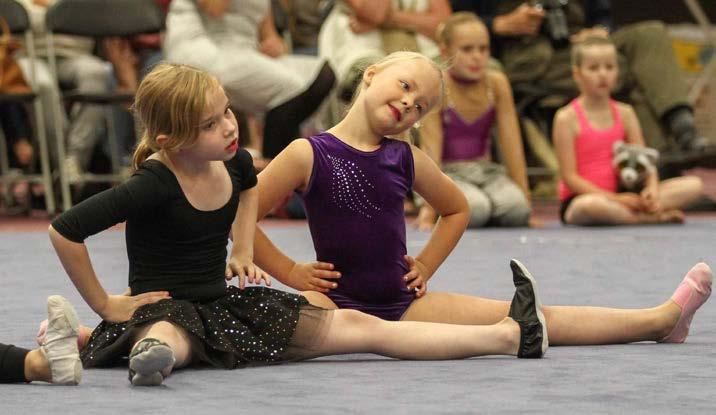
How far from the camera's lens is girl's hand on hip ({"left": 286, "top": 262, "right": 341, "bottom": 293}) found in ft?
8.47

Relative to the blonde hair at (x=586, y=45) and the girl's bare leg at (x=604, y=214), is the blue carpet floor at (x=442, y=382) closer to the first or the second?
the girl's bare leg at (x=604, y=214)

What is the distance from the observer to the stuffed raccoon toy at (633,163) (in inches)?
215

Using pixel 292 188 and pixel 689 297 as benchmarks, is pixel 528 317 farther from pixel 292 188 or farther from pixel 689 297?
pixel 292 188

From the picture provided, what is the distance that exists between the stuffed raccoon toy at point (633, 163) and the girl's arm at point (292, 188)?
122 inches

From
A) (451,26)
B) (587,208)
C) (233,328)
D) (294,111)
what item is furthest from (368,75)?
(294,111)

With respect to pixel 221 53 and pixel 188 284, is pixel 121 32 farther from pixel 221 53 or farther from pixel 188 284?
pixel 188 284

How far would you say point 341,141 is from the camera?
2.63 m

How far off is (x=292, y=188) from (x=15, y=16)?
3.80m

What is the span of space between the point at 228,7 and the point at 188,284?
391 cm

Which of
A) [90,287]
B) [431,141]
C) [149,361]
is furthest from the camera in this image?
[431,141]

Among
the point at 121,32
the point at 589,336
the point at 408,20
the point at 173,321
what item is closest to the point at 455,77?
the point at 408,20

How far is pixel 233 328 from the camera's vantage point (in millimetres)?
2340

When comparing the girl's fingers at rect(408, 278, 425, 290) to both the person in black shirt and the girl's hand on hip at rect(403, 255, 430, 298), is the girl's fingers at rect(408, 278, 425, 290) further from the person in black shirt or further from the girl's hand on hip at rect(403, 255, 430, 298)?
the person in black shirt

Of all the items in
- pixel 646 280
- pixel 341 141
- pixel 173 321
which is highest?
pixel 341 141
